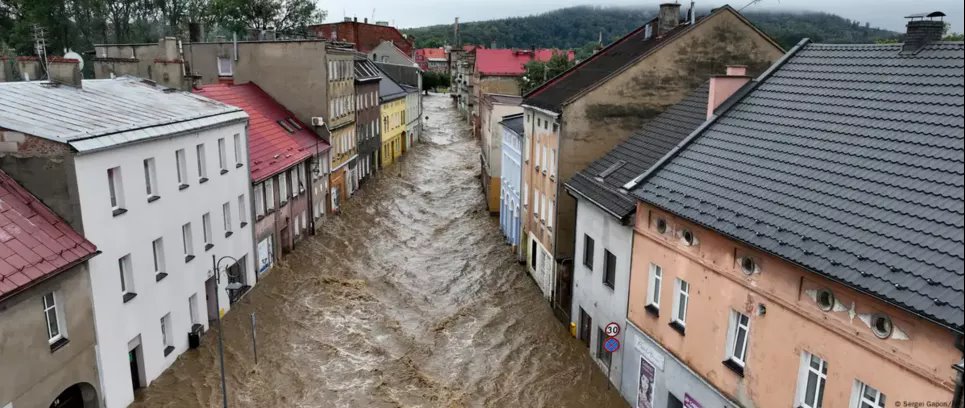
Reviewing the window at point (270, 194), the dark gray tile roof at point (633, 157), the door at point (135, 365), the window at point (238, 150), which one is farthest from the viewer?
the window at point (270, 194)

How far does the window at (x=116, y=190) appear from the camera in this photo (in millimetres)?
15992

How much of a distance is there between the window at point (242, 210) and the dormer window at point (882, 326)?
808 inches

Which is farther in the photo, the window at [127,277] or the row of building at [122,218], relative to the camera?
the window at [127,277]

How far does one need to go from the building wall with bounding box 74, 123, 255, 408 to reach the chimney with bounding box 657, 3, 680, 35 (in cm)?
1733

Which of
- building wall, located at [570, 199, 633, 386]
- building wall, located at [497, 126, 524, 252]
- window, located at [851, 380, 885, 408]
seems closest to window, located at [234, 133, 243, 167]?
building wall, located at [497, 126, 524, 252]

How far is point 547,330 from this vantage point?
2238 cm

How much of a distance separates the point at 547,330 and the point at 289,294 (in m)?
10.3

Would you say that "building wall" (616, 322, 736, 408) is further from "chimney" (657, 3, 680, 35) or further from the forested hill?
"chimney" (657, 3, 680, 35)

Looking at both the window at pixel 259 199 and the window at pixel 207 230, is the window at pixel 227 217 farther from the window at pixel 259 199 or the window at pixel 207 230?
the window at pixel 259 199

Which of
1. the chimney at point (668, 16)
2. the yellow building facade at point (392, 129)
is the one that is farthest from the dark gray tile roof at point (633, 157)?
the yellow building facade at point (392, 129)

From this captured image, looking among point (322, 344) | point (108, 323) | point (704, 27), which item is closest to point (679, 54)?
point (704, 27)

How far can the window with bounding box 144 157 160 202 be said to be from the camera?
17578 millimetres

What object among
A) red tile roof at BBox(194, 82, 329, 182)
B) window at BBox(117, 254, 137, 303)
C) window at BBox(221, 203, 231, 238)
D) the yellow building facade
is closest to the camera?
window at BBox(117, 254, 137, 303)

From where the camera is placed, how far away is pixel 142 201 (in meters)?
17.0
